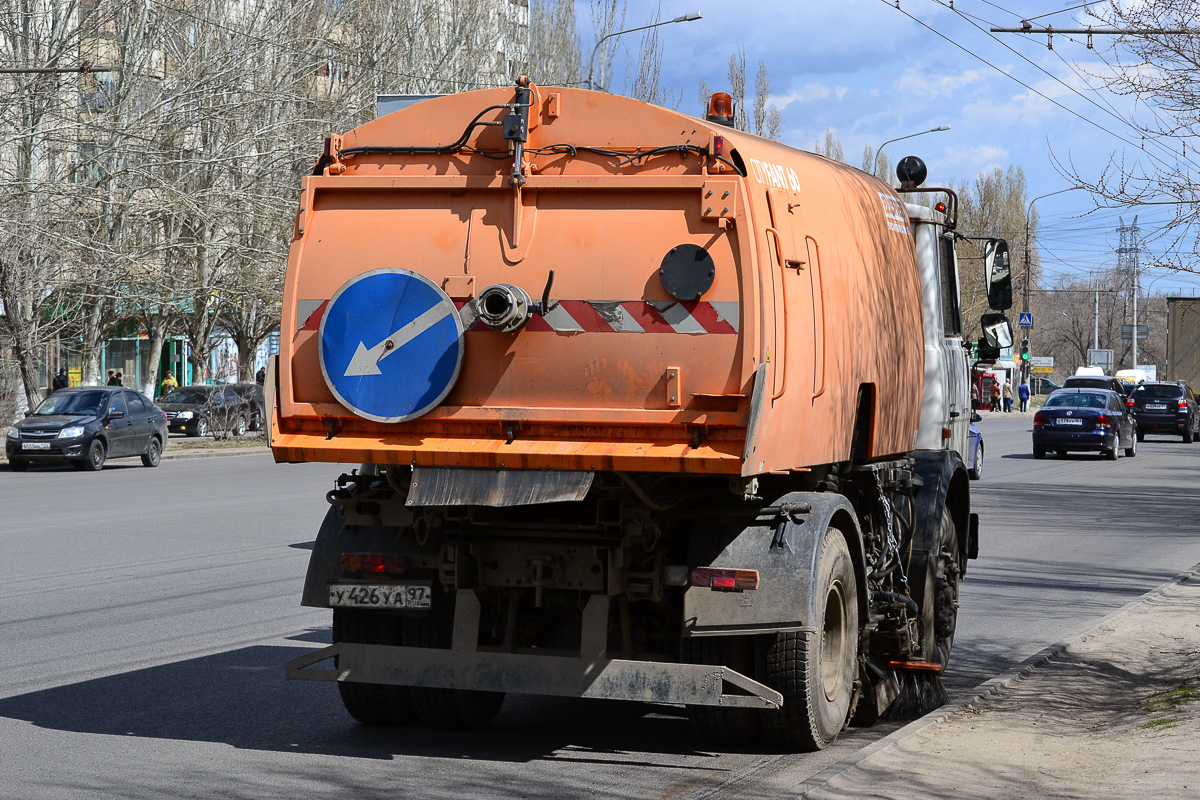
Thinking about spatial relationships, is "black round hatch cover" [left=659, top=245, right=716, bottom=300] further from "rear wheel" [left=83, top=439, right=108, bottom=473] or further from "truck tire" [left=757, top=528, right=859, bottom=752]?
"rear wheel" [left=83, top=439, right=108, bottom=473]

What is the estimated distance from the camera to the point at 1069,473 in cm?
2691

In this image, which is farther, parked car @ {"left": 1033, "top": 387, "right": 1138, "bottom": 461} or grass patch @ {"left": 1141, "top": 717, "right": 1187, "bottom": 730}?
parked car @ {"left": 1033, "top": 387, "right": 1138, "bottom": 461}

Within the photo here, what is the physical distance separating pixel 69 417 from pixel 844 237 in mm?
22327

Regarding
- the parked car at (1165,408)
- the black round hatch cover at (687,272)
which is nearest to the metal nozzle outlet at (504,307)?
the black round hatch cover at (687,272)

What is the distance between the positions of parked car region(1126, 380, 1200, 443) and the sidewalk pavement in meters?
32.8

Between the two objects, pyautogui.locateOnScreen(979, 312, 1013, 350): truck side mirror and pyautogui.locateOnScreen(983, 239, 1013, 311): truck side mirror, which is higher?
pyautogui.locateOnScreen(983, 239, 1013, 311): truck side mirror

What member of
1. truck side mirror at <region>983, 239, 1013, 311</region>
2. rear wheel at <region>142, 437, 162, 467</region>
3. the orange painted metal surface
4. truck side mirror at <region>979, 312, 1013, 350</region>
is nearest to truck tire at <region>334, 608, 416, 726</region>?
the orange painted metal surface

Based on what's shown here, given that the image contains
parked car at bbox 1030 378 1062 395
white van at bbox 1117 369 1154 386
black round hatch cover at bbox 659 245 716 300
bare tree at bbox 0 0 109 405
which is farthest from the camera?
parked car at bbox 1030 378 1062 395

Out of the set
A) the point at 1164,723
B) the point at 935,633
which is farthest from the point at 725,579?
the point at 935,633

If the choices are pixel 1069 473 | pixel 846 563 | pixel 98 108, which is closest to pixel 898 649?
pixel 846 563

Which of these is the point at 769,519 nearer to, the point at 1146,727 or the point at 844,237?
the point at 844,237

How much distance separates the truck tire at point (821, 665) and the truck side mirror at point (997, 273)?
3144 millimetres

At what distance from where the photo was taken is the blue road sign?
19.4ft

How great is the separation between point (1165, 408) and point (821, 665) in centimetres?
3691
